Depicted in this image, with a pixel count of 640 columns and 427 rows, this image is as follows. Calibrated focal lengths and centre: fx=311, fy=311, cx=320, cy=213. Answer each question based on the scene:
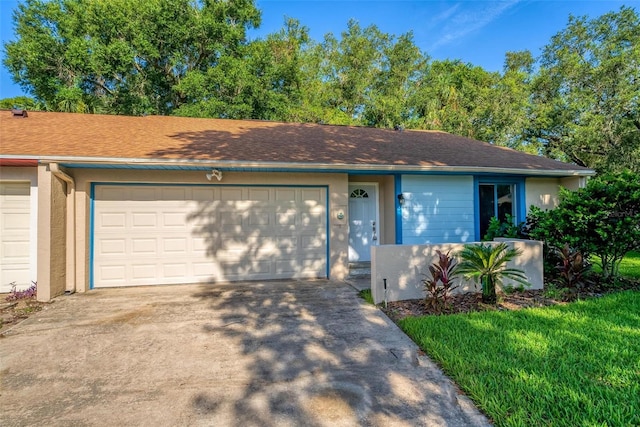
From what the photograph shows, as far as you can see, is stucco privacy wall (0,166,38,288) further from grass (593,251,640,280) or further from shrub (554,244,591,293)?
grass (593,251,640,280)

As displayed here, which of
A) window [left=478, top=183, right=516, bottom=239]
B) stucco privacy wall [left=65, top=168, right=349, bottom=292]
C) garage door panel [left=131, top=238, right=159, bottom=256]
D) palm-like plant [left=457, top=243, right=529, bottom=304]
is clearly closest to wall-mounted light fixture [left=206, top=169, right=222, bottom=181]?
stucco privacy wall [left=65, top=168, right=349, bottom=292]

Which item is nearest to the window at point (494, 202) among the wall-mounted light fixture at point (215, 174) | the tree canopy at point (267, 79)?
the wall-mounted light fixture at point (215, 174)

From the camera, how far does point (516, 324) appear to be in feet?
13.8

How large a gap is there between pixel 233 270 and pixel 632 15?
2337 cm

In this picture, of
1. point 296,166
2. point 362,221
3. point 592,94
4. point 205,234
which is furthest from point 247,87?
point 592,94

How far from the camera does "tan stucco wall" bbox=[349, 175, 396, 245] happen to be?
7.97 metres

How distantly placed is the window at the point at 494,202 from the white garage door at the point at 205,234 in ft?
14.4

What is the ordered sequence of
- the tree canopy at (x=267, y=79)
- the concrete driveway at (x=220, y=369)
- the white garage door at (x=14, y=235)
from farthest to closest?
the tree canopy at (x=267, y=79) → the white garage door at (x=14, y=235) → the concrete driveway at (x=220, y=369)

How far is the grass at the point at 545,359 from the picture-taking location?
2.47 metres

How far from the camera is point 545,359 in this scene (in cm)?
323

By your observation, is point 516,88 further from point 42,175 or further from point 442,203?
point 42,175

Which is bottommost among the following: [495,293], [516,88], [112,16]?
[495,293]

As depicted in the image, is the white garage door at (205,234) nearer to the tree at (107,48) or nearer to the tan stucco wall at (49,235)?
the tan stucco wall at (49,235)

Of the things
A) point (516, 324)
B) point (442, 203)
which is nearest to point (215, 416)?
point (516, 324)
